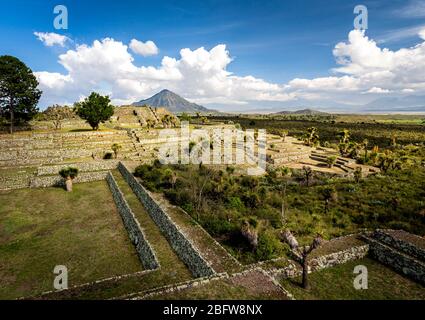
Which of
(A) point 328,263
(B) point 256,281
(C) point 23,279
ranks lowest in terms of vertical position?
(C) point 23,279

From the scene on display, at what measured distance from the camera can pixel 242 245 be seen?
17.7 meters

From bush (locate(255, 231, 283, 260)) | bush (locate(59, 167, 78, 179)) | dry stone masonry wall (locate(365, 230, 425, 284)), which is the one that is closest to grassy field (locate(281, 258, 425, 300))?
dry stone masonry wall (locate(365, 230, 425, 284))

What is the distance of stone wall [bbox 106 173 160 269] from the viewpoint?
16.2 m

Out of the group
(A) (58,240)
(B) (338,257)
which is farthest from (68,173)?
(B) (338,257)

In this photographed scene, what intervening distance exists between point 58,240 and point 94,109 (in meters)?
36.5

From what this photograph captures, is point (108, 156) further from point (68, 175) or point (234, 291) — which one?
point (234, 291)

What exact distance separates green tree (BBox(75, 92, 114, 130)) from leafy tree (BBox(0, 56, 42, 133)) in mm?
7072

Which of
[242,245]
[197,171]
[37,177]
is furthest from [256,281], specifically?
[37,177]

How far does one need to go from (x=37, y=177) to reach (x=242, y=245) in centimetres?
2759

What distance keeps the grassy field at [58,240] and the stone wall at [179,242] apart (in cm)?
247

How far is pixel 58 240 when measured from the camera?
20938mm

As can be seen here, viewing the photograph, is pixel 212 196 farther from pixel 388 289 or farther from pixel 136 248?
pixel 388 289

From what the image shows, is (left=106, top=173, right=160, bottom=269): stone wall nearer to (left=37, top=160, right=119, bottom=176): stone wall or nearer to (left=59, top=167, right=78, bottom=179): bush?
(left=59, top=167, right=78, bottom=179): bush

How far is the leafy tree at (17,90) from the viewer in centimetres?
4544
